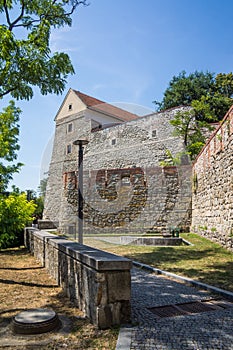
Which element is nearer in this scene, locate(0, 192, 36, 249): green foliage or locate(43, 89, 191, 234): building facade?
locate(0, 192, 36, 249): green foliage

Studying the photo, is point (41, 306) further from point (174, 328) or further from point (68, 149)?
point (68, 149)

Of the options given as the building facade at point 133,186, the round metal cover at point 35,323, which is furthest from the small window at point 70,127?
the round metal cover at point 35,323

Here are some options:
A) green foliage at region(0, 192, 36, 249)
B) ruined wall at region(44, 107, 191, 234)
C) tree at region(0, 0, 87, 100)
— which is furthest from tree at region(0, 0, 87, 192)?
ruined wall at region(44, 107, 191, 234)

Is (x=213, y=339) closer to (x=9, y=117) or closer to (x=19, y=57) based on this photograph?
(x=19, y=57)

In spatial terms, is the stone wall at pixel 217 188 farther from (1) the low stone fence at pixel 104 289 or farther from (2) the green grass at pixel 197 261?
(1) the low stone fence at pixel 104 289

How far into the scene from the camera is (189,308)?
3508 millimetres

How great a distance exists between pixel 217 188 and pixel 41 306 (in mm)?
6535

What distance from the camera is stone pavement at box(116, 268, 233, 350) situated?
96.6 inches

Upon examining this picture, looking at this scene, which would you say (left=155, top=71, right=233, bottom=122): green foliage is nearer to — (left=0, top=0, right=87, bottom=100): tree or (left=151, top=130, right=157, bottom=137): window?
(left=151, top=130, right=157, bottom=137): window

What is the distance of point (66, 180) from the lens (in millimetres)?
15828

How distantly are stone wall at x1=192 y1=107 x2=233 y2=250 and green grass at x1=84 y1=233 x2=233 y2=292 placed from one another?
57 cm

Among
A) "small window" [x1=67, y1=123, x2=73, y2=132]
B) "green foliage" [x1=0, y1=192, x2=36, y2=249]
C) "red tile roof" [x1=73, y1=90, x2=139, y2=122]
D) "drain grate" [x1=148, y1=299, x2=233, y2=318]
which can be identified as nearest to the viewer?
"drain grate" [x1=148, y1=299, x2=233, y2=318]

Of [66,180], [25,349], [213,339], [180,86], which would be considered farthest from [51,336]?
[180,86]

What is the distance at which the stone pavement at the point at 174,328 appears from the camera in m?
2.45
